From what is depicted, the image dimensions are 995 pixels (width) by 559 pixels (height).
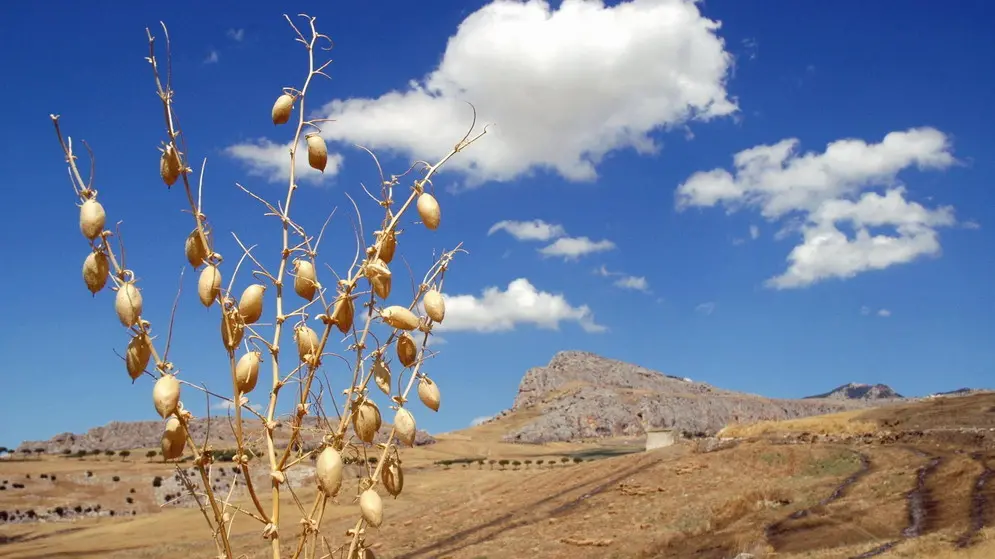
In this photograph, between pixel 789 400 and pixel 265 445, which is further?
pixel 789 400

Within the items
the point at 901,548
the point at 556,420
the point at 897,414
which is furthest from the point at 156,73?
the point at 556,420

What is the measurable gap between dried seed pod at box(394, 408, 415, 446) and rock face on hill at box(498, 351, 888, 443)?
7924 cm

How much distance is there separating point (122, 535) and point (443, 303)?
32.1 metres

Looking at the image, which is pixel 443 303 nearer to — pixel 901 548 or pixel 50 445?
pixel 901 548

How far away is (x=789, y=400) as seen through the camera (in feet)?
327

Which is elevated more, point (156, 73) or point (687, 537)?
point (156, 73)

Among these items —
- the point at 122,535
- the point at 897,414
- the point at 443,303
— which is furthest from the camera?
the point at 897,414

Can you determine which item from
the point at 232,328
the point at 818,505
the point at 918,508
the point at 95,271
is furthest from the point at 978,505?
the point at 95,271

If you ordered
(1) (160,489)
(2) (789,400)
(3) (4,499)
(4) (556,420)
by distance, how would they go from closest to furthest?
(3) (4,499) < (1) (160,489) < (4) (556,420) < (2) (789,400)

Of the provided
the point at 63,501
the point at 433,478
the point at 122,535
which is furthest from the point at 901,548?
the point at 63,501

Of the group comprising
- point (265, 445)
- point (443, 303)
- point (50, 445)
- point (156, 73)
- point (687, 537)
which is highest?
point (50, 445)

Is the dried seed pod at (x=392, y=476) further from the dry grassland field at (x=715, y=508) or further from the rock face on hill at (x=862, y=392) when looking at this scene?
the rock face on hill at (x=862, y=392)

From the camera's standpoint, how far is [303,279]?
168 cm

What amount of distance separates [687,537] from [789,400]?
300ft
